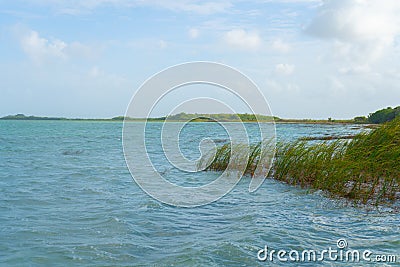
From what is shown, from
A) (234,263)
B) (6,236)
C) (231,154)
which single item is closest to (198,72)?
(234,263)

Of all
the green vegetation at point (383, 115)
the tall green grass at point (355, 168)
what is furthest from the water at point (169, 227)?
the green vegetation at point (383, 115)

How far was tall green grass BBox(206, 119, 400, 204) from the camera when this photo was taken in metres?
11.3

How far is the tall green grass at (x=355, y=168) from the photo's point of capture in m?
11.3

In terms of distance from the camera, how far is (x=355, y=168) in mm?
11766

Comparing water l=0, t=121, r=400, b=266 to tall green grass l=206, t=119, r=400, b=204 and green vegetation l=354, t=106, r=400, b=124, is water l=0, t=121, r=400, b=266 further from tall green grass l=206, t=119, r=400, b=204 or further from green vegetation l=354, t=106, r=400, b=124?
green vegetation l=354, t=106, r=400, b=124

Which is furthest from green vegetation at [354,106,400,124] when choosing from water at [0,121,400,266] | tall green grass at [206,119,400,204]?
water at [0,121,400,266]

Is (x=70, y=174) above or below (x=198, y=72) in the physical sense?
below

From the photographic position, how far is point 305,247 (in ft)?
25.3

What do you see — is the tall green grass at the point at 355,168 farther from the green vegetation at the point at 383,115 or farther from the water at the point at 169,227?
the green vegetation at the point at 383,115

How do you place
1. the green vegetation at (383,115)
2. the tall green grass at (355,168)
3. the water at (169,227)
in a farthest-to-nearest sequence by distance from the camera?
the green vegetation at (383,115) → the tall green grass at (355,168) → the water at (169,227)

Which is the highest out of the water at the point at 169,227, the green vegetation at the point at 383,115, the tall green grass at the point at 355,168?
the green vegetation at the point at 383,115

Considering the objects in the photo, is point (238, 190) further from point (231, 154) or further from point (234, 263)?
point (234, 263)

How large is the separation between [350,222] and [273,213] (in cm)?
198

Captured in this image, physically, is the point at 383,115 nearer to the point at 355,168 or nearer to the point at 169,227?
the point at 355,168
